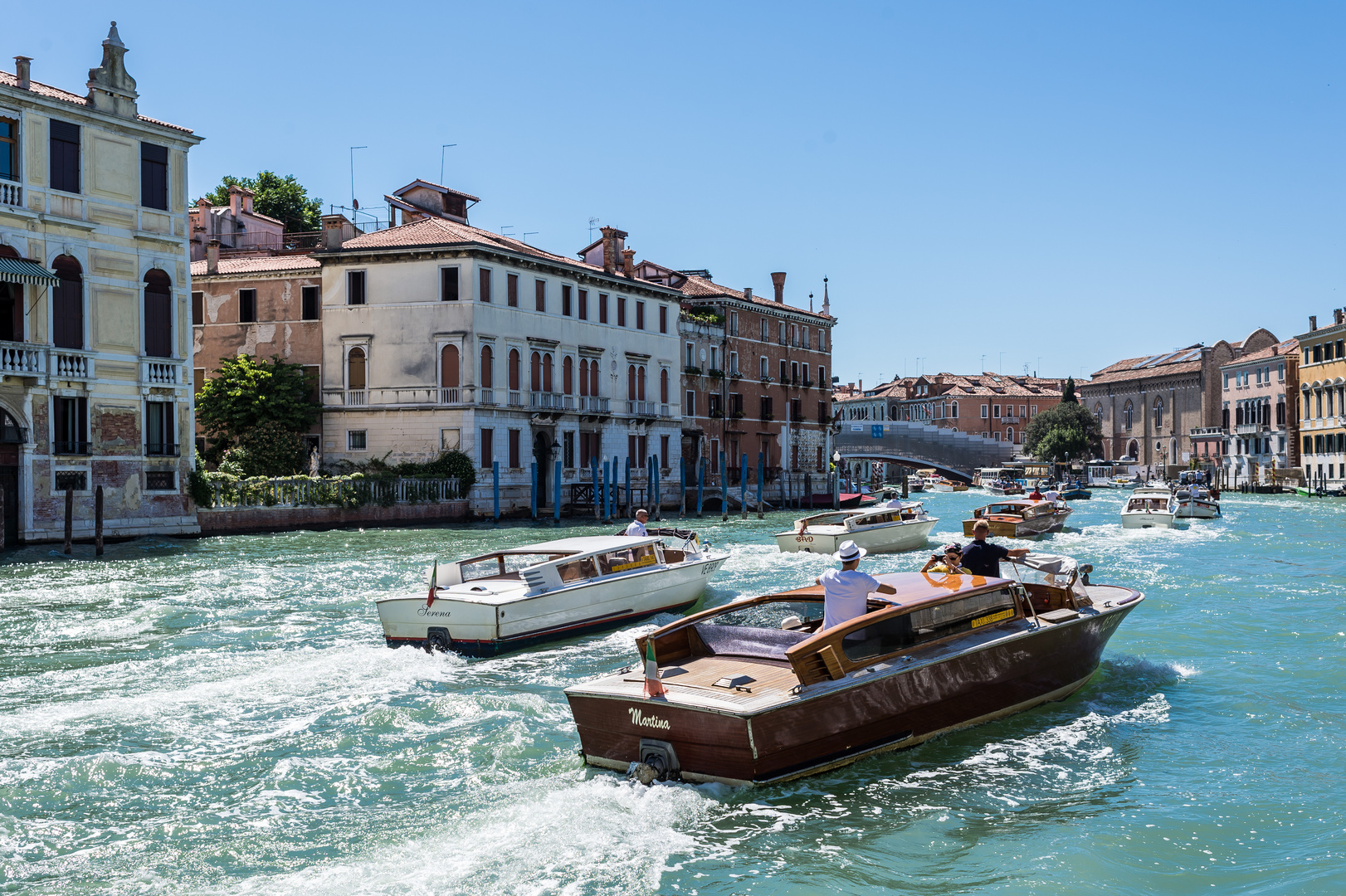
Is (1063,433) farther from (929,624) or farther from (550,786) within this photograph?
(550,786)

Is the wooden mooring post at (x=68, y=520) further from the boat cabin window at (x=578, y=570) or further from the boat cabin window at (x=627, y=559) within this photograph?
the boat cabin window at (x=578, y=570)

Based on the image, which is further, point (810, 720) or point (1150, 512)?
point (1150, 512)

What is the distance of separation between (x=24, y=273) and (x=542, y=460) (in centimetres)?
1925

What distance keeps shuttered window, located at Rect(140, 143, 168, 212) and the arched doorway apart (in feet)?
51.3

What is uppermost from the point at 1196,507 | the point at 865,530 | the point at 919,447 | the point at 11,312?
the point at 11,312

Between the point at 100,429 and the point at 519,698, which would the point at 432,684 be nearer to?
the point at 519,698

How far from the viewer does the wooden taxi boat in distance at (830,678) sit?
25.2 feet

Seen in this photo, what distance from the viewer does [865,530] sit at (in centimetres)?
2714

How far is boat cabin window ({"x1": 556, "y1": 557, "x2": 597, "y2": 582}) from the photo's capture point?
13.8 m

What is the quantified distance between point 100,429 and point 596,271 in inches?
796

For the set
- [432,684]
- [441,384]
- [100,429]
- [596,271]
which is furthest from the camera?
[596,271]

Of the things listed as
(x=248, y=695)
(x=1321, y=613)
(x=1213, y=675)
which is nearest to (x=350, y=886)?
(x=248, y=695)

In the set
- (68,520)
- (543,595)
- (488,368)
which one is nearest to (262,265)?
(488,368)

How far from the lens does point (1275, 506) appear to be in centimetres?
5016
